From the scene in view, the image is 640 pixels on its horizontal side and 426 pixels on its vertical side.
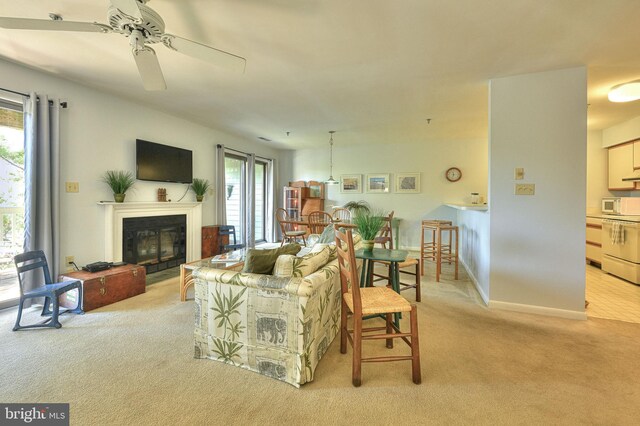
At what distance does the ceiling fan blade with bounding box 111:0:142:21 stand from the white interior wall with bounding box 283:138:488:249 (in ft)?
13.8

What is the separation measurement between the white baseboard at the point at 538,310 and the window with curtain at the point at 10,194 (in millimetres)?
5043

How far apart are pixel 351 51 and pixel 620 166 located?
5143 millimetres

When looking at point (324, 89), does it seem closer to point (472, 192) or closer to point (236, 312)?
→ point (236, 312)

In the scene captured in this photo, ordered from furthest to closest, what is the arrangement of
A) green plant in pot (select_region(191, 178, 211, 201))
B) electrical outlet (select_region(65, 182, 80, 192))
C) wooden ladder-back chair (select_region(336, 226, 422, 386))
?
green plant in pot (select_region(191, 178, 211, 201)) → electrical outlet (select_region(65, 182, 80, 192)) → wooden ladder-back chair (select_region(336, 226, 422, 386))

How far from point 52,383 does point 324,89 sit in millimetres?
3413

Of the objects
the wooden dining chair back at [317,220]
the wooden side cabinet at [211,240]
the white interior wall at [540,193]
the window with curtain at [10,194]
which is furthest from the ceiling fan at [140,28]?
the wooden dining chair back at [317,220]

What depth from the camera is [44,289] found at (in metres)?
2.46

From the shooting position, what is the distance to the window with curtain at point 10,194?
282cm

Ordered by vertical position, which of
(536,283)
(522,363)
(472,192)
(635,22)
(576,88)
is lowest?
(522,363)

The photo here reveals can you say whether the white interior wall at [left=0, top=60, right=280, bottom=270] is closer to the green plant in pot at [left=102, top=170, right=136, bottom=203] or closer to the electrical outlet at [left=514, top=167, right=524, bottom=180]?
the green plant in pot at [left=102, top=170, right=136, bottom=203]

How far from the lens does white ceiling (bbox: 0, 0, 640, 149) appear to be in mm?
1890

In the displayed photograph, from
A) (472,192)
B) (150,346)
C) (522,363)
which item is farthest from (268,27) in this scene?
(472,192)

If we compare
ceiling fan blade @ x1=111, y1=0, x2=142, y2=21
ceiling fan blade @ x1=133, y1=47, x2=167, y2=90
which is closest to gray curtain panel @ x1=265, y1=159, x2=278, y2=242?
ceiling fan blade @ x1=133, y1=47, x2=167, y2=90

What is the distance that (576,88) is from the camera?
8.70 feet
